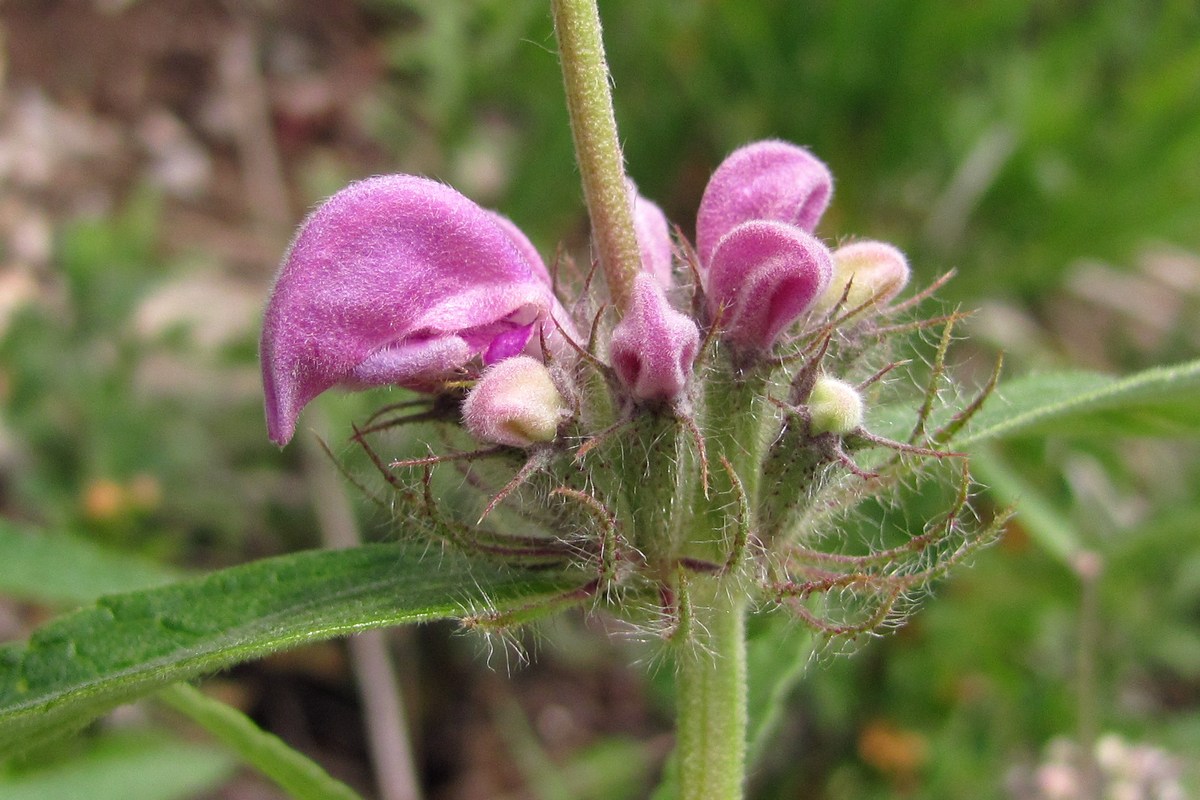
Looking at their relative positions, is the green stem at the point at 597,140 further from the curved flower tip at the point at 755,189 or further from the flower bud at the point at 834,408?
the flower bud at the point at 834,408

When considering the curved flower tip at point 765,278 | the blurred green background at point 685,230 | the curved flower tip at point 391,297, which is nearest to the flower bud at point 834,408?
the curved flower tip at point 765,278

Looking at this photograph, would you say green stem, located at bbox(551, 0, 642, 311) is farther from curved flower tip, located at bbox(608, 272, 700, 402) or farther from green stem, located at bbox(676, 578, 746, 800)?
green stem, located at bbox(676, 578, 746, 800)

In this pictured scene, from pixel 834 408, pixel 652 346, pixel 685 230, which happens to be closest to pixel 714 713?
pixel 834 408

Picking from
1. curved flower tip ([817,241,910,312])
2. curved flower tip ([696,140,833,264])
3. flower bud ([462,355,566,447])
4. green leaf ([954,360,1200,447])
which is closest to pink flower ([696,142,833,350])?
curved flower tip ([696,140,833,264])

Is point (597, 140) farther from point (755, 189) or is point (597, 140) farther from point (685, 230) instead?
point (685, 230)

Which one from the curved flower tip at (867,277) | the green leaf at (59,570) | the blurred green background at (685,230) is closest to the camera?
the curved flower tip at (867,277)
